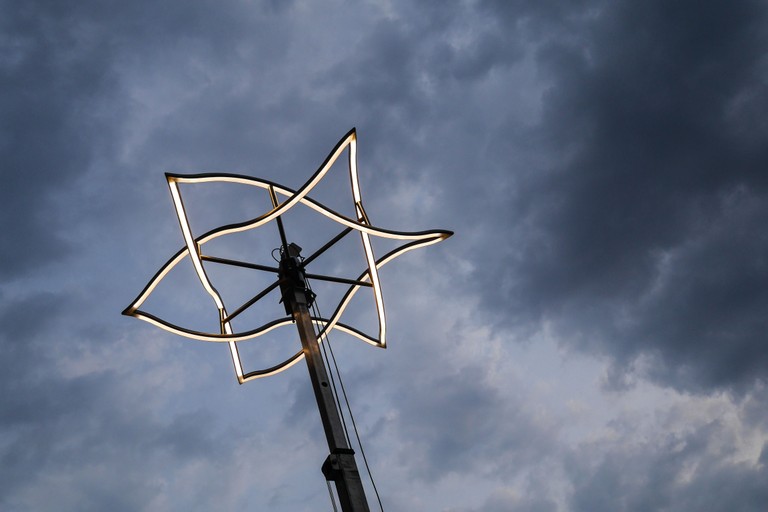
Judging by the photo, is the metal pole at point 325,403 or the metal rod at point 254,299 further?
the metal rod at point 254,299

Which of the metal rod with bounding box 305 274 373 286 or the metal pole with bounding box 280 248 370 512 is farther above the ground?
the metal rod with bounding box 305 274 373 286

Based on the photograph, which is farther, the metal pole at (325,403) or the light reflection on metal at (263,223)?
the light reflection on metal at (263,223)

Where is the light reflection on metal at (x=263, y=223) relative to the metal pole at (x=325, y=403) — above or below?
above

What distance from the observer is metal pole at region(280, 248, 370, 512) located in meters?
6.52

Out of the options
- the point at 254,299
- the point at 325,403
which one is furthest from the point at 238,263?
the point at 325,403

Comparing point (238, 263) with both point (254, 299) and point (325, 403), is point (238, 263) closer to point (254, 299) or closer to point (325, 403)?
point (254, 299)

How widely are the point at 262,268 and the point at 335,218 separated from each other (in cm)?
124

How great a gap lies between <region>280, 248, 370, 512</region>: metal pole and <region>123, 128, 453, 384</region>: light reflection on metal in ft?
1.20

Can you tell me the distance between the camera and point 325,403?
23.6 feet

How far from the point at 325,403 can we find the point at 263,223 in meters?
2.41

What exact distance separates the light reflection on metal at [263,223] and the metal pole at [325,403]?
366 mm

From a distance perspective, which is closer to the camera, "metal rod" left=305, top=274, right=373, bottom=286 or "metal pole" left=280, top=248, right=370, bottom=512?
"metal pole" left=280, top=248, right=370, bottom=512

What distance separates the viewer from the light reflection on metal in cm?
817

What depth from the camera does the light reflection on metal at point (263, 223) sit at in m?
8.17
